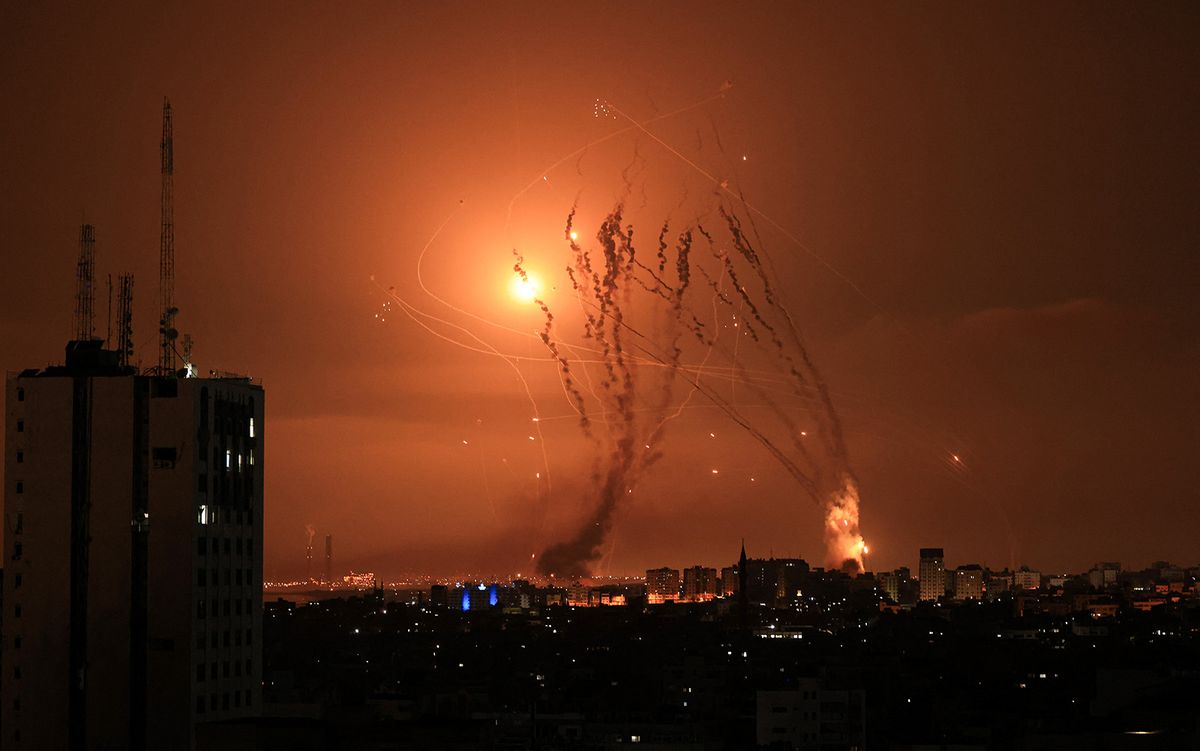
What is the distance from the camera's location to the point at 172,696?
5662 centimetres

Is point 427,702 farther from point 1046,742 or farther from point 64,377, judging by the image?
point 64,377

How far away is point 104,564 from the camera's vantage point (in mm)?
57000

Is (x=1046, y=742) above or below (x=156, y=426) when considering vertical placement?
below

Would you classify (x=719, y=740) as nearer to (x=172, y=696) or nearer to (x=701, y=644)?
(x=172, y=696)

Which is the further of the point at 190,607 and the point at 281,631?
the point at 281,631

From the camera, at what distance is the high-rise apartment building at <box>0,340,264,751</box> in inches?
2231

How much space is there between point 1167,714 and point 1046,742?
15.7ft

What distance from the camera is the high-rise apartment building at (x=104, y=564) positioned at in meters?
56.7

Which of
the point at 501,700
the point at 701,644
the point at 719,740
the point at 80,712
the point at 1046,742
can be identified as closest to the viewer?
the point at 80,712

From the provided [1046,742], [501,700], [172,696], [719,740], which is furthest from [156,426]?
[501,700]

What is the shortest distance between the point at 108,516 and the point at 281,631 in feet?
443

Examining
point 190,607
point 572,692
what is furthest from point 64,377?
point 572,692

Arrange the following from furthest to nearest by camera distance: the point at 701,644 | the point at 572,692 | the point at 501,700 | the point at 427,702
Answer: the point at 701,644 → the point at 572,692 → the point at 501,700 → the point at 427,702

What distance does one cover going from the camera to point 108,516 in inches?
2251
